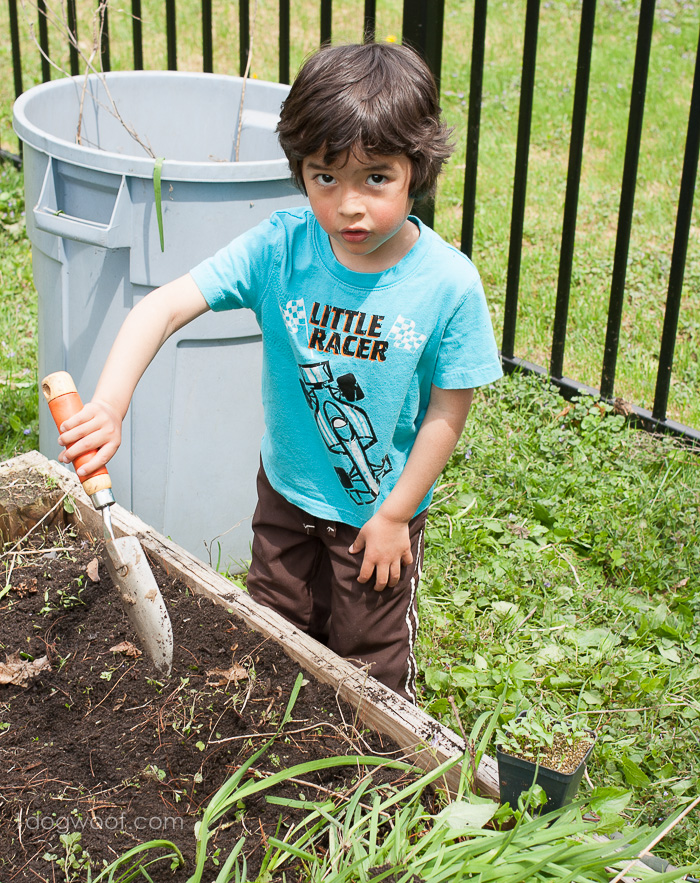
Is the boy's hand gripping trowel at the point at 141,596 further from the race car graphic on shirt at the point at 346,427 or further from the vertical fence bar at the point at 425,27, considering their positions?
the vertical fence bar at the point at 425,27

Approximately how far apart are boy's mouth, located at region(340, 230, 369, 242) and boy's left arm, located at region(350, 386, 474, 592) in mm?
337

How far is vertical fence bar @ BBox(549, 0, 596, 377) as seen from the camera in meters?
3.12

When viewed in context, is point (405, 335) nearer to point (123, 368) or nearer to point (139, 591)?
point (123, 368)

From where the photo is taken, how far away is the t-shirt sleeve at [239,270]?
1.70 m

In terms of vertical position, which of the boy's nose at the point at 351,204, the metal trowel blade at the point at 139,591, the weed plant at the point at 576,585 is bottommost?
the weed plant at the point at 576,585

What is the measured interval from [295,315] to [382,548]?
47 centimetres

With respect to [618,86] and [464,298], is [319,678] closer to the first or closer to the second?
[464,298]

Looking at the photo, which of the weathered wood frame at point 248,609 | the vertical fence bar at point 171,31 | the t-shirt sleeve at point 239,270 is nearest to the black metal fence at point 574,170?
the vertical fence bar at point 171,31

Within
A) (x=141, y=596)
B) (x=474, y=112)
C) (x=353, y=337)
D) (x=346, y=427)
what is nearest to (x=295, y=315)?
(x=353, y=337)

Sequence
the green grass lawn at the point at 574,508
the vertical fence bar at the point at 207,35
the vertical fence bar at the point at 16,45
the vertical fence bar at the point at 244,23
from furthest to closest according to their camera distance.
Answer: the vertical fence bar at the point at 16,45 < the vertical fence bar at the point at 207,35 < the vertical fence bar at the point at 244,23 < the green grass lawn at the point at 574,508

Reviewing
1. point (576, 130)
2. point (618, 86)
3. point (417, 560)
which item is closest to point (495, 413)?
point (576, 130)

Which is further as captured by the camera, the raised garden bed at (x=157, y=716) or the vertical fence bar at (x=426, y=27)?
the vertical fence bar at (x=426, y=27)

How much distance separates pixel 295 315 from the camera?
5.70 ft

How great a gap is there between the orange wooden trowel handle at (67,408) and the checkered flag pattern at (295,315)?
450 mm
